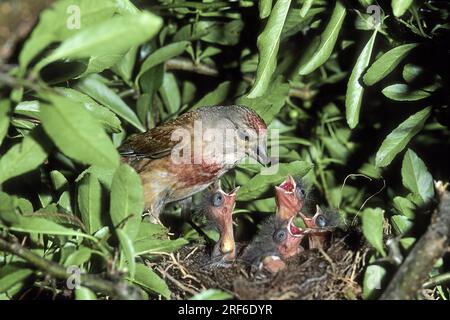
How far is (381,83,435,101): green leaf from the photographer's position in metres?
2.89

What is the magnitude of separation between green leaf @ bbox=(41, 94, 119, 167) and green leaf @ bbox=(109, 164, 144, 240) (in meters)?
0.31

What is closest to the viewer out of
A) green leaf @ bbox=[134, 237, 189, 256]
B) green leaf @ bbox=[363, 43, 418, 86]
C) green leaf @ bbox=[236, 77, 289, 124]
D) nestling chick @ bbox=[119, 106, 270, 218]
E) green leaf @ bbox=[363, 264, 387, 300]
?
green leaf @ bbox=[363, 264, 387, 300]

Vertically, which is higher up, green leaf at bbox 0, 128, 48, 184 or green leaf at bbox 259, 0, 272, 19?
green leaf at bbox 259, 0, 272, 19

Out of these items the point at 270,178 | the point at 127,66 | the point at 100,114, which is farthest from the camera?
the point at 127,66

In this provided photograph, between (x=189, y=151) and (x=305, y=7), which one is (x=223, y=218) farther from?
(x=305, y=7)

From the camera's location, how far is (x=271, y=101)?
3531 mm

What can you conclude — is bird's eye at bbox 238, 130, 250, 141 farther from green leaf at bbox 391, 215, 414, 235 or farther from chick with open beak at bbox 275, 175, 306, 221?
green leaf at bbox 391, 215, 414, 235

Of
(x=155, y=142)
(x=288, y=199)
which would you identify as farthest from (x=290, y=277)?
(x=155, y=142)

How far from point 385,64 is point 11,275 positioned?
1.74 m

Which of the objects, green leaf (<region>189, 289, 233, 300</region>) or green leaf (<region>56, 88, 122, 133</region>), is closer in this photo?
green leaf (<region>189, 289, 233, 300</region>)

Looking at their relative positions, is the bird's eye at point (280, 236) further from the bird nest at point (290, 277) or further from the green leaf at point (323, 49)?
the green leaf at point (323, 49)

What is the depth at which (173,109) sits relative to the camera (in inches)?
163

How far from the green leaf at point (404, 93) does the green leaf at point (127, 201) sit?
4.50ft

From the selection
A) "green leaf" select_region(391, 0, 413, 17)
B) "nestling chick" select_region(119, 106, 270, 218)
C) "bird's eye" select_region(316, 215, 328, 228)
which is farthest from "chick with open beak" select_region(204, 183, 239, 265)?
"green leaf" select_region(391, 0, 413, 17)
